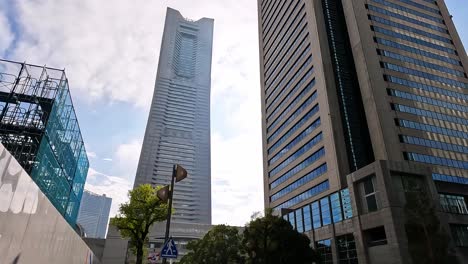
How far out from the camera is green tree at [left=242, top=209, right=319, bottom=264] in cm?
3106

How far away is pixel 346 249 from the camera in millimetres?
41438

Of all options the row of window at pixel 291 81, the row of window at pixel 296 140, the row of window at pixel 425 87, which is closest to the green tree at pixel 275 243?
the row of window at pixel 296 140

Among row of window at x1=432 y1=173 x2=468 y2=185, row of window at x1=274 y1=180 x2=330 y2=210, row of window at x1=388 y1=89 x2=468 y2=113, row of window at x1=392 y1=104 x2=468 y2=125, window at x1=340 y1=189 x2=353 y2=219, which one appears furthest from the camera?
row of window at x1=388 y1=89 x2=468 y2=113

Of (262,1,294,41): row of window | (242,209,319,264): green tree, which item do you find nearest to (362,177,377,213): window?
(242,209,319,264): green tree

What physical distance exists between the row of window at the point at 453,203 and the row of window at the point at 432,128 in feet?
46.5

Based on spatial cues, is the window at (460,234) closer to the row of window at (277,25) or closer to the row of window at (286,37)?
the row of window at (286,37)

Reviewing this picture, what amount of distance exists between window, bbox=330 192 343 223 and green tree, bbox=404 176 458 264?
38.7 feet

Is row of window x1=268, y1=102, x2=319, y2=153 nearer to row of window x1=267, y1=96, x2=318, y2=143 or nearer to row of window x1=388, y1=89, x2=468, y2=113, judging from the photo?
row of window x1=267, y1=96, x2=318, y2=143

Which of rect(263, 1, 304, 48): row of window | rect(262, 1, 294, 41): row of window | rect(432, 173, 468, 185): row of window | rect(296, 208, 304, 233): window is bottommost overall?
rect(296, 208, 304, 233): window

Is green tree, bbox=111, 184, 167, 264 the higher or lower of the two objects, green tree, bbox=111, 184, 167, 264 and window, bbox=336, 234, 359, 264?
the higher

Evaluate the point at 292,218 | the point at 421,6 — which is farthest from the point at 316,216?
the point at 421,6

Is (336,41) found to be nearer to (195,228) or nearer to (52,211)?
(52,211)

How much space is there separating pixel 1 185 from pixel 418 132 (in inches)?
2365

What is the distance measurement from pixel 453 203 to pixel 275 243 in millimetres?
27753
